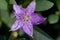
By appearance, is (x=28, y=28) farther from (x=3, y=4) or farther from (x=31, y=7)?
(x=3, y=4)

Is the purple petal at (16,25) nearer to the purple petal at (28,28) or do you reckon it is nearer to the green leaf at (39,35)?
the purple petal at (28,28)

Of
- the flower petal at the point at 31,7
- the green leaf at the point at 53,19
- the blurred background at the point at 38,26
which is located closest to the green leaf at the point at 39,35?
the blurred background at the point at 38,26

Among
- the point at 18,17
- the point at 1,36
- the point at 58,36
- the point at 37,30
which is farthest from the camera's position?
the point at 58,36

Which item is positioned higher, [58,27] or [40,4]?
[40,4]

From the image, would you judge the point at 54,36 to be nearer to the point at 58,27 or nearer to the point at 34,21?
the point at 58,27

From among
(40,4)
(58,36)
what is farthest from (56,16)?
(40,4)

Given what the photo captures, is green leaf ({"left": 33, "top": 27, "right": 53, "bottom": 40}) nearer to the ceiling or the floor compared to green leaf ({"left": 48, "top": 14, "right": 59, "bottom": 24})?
nearer to the floor

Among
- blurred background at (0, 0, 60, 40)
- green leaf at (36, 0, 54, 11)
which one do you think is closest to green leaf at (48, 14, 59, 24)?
blurred background at (0, 0, 60, 40)

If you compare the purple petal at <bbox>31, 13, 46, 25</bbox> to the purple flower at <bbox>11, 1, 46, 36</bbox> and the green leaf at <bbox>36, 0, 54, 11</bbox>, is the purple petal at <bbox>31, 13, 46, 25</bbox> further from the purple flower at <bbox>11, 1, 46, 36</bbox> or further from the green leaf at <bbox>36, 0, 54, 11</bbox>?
the green leaf at <bbox>36, 0, 54, 11</bbox>
